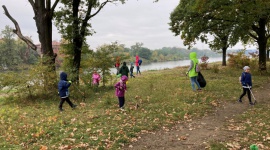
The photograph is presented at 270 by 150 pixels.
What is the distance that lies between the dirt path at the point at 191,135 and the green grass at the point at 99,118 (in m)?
0.38

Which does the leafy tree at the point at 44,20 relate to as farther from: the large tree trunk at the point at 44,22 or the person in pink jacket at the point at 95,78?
the person in pink jacket at the point at 95,78

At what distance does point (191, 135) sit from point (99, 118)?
11.2ft

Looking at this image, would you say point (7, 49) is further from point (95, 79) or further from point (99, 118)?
point (99, 118)

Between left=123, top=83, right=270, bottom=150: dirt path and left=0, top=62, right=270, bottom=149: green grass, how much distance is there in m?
0.38

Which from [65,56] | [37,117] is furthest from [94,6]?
[37,117]

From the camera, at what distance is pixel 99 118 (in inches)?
350

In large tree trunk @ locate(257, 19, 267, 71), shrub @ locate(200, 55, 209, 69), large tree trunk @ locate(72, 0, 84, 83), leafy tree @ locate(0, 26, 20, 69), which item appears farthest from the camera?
leafy tree @ locate(0, 26, 20, 69)

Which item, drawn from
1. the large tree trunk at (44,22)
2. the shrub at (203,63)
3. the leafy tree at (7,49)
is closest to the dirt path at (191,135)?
the large tree trunk at (44,22)

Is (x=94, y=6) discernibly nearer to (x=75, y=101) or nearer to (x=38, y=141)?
(x=75, y=101)

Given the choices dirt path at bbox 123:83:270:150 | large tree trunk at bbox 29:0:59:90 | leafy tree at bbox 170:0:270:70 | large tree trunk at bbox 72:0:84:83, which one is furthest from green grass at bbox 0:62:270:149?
leafy tree at bbox 170:0:270:70

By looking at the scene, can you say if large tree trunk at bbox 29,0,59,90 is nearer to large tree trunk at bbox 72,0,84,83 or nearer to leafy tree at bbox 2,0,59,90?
leafy tree at bbox 2,0,59,90

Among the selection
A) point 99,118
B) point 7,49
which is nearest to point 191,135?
point 99,118

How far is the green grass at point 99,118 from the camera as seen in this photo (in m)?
6.79

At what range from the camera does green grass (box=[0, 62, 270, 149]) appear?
22.3 feet
